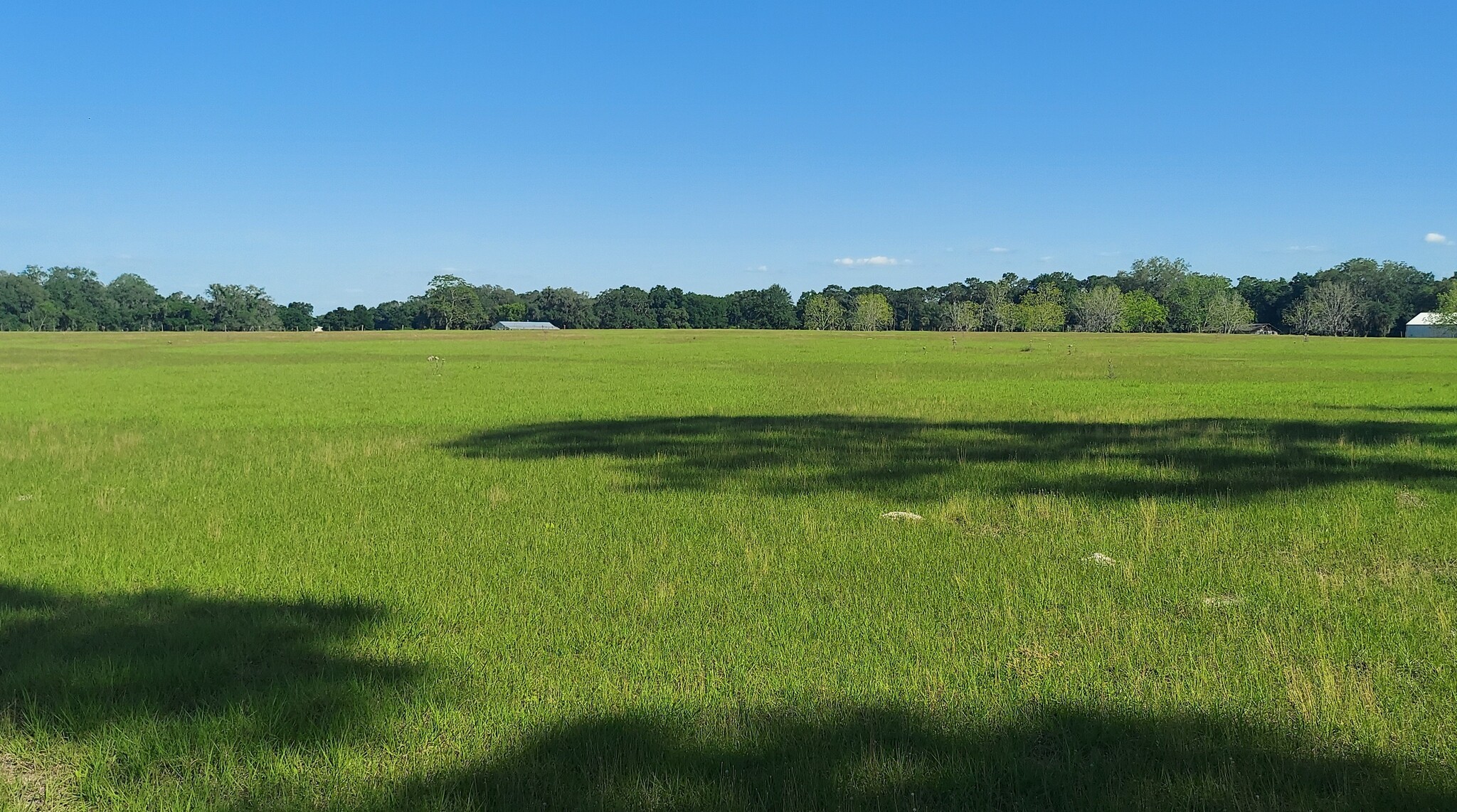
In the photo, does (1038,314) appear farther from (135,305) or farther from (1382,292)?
(135,305)

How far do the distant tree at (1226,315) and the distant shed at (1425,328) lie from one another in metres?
26.6

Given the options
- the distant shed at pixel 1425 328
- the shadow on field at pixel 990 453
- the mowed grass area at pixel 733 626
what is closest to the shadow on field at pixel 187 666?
the mowed grass area at pixel 733 626

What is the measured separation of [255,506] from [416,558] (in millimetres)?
4011

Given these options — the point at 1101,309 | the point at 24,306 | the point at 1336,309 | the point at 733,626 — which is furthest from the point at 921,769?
the point at 24,306

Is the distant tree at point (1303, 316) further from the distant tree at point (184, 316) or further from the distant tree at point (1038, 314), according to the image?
the distant tree at point (184, 316)

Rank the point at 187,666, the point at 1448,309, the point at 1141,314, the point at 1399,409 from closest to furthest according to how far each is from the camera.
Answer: the point at 187,666 → the point at 1399,409 → the point at 1448,309 → the point at 1141,314

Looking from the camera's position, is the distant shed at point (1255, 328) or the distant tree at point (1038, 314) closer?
the distant shed at point (1255, 328)

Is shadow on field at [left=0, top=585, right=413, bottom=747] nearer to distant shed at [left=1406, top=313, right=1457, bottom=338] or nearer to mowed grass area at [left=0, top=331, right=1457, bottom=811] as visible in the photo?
mowed grass area at [left=0, top=331, right=1457, bottom=811]

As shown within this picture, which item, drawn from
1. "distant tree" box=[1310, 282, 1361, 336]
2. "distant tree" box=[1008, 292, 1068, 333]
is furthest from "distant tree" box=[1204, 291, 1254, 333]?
"distant tree" box=[1008, 292, 1068, 333]

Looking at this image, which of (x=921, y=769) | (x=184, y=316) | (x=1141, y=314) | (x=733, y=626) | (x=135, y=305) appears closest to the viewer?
(x=921, y=769)

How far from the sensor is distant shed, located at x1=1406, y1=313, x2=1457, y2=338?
14675cm

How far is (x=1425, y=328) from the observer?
157 metres

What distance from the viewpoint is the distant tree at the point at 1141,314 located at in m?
192

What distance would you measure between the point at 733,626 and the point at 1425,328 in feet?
629
